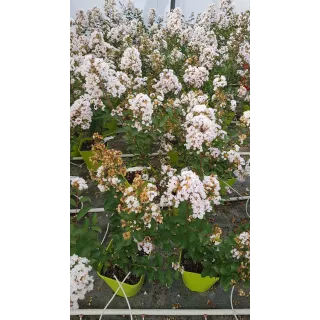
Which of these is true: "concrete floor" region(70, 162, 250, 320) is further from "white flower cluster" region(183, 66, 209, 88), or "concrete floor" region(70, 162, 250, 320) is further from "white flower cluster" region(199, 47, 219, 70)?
"white flower cluster" region(199, 47, 219, 70)

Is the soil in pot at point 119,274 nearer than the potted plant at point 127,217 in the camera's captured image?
No

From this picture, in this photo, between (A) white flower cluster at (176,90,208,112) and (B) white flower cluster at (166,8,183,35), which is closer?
(A) white flower cluster at (176,90,208,112)

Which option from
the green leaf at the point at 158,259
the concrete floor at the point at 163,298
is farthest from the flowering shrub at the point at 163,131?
the concrete floor at the point at 163,298

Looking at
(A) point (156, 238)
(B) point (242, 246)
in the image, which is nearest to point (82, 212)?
(A) point (156, 238)

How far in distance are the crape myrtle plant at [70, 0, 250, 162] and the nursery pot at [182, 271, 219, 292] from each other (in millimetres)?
488

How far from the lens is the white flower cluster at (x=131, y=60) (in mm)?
1656

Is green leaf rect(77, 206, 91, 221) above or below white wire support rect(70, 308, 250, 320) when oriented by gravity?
above

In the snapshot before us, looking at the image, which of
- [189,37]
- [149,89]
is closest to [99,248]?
[149,89]

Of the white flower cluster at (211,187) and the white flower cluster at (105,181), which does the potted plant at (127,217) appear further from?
the white flower cluster at (211,187)

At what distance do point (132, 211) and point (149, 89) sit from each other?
3.00 ft

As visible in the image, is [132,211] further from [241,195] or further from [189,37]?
[189,37]

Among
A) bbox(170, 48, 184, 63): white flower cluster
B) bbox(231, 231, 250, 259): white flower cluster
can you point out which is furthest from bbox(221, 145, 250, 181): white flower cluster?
bbox(170, 48, 184, 63): white flower cluster

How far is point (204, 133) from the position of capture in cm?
107

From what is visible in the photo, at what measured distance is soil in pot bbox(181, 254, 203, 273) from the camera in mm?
1153
